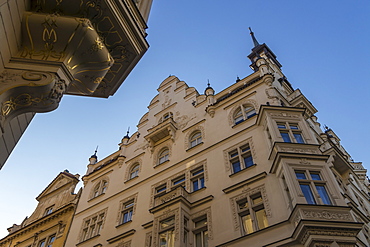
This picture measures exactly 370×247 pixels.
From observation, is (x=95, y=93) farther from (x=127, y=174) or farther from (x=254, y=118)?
(x=127, y=174)

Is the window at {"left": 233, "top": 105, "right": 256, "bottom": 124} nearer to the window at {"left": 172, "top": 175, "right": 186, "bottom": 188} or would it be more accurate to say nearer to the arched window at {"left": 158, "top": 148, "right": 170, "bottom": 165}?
the window at {"left": 172, "top": 175, "right": 186, "bottom": 188}

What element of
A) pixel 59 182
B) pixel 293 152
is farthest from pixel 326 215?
pixel 59 182

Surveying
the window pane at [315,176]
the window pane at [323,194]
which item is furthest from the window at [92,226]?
the window pane at [323,194]

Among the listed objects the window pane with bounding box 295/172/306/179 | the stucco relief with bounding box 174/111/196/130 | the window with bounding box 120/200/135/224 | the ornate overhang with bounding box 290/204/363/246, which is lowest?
the ornate overhang with bounding box 290/204/363/246

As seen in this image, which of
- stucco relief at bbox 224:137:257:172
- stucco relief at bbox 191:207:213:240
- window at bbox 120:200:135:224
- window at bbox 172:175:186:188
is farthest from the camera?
window at bbox 120:200:135:224

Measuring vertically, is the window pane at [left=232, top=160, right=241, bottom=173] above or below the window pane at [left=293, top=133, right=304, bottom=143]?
below

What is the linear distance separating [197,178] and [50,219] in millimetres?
13648

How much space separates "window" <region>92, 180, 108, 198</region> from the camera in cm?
2314

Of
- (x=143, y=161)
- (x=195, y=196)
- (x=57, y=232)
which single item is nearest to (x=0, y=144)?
(x=195, y=196)

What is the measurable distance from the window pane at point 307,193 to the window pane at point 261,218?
195cm

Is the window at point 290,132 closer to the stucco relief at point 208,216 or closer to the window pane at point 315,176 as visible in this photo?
the window pane at point 315,176

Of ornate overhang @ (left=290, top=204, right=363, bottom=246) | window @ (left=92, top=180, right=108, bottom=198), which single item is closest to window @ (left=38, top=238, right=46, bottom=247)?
window @ (left=92, top=180, right=108, bottom=198)

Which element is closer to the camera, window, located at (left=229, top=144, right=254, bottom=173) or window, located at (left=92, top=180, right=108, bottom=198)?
window, located at (left=229, top=144, right=254, bottom=173)

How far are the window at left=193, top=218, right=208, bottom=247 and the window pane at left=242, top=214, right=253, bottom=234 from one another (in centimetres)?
193
